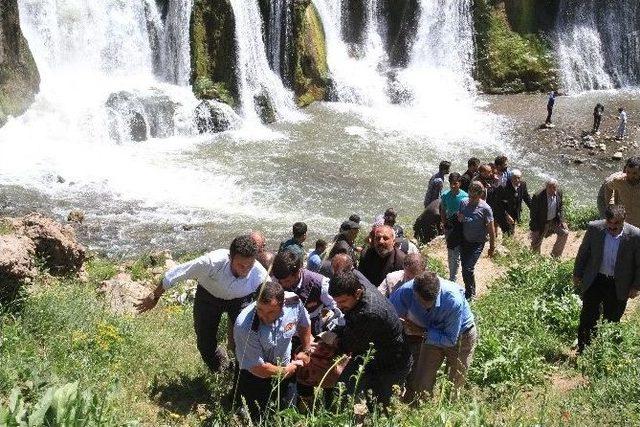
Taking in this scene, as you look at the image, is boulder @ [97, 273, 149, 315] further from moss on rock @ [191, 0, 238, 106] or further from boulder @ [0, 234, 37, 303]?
moss on rock @ [191, 0, 238, 106]

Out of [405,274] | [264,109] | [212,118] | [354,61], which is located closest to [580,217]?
[405,274]

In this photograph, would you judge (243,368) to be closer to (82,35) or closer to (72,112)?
(72,112)

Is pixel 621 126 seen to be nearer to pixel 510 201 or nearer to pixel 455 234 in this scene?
pixel 510 201

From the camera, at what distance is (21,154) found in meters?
16.6

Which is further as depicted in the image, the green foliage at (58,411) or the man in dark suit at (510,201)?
the man in dark suit at (510,201)

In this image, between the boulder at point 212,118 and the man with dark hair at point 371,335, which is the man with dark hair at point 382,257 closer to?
the man with dark hair at point 371,335

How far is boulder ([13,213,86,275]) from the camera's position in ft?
26.2

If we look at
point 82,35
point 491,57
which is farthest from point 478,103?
point 82,35

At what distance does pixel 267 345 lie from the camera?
440cm

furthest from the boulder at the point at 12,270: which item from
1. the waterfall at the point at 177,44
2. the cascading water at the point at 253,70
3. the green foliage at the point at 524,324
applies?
the waterfall at the point at 177,44

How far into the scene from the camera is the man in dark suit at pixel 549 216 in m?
9.38

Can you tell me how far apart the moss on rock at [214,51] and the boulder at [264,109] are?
27.4 inches

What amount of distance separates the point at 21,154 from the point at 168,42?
6.73 meters

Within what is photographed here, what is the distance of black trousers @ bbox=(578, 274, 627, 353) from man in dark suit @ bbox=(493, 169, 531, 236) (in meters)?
3.97
